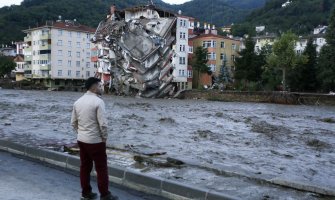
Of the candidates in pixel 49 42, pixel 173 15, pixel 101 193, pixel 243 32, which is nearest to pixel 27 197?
pixel 101 193

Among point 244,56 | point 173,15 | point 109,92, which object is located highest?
point 173,15

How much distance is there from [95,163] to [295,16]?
176030 millimetres

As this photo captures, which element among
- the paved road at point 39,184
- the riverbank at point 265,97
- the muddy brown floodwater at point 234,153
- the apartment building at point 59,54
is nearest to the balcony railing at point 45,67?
the apartment building at point 59,54

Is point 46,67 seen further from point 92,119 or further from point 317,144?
point 92,119

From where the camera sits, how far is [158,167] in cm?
1077

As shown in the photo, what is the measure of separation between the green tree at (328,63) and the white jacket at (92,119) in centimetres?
6629

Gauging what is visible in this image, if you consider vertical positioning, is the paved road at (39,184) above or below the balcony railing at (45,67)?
below

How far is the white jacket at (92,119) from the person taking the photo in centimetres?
755

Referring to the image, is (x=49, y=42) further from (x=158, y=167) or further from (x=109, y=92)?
(x=158, y=167)

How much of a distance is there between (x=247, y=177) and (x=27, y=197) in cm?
489

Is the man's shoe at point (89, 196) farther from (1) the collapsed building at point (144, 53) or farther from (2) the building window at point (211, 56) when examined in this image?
(2) the building window at point (211, 56)

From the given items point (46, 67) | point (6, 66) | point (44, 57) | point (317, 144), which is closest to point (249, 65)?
point (46, 67)

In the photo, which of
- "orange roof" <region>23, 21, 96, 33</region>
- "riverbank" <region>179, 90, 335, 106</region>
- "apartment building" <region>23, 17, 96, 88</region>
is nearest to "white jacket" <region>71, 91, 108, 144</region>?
"riverbank" <region>179, 90, 335, 106</region>

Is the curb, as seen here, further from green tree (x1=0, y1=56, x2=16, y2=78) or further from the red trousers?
green tree (x1=0, y1=56, x2=16, y2=78)
